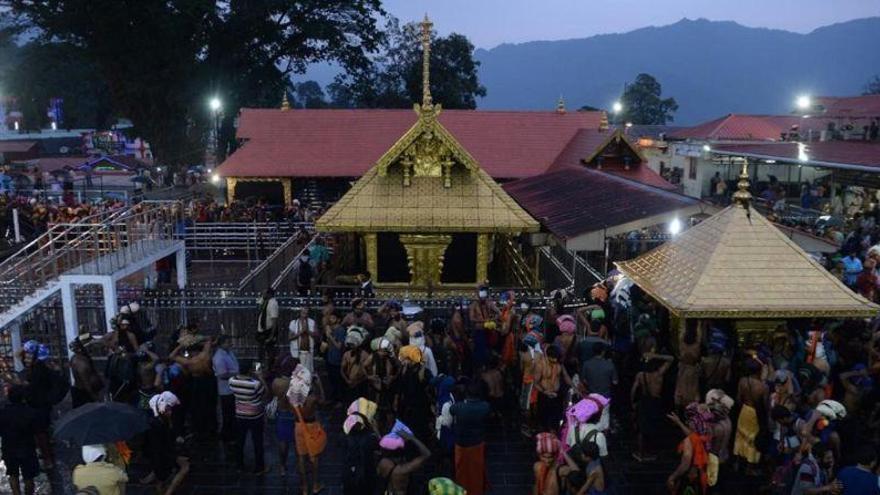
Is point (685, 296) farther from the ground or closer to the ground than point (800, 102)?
closer to the ground

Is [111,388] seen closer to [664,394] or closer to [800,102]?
[664,394]

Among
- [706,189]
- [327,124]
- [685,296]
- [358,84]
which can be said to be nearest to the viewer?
[685,296]

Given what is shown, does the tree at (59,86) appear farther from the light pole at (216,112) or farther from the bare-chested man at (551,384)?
the bare-chested man at (551,384)

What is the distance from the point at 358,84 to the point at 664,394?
43.2 metres

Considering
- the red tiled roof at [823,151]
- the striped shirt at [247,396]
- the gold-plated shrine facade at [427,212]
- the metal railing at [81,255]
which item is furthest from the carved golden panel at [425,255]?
the red tiled roof at [823,151]

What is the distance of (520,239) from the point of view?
21.2m

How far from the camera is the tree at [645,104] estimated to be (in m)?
94.7

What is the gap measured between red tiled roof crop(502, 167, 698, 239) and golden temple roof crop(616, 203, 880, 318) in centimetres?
338

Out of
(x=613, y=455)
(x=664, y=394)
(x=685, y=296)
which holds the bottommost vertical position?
(x=613, y=455)

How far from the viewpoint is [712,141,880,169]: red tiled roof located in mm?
26105

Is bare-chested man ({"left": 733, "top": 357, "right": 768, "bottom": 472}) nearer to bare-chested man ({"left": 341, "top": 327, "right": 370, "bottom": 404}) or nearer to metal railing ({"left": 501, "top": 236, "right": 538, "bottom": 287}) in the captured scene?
bare-chested man ({"left": 341, "top": 327, "right": 370, "bottom": 404})

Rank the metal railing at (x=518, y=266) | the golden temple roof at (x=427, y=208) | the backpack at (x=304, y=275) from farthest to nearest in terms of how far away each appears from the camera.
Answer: the metal railing at (x=518, y=266)
the backpack at (x=304, y=275)
the golden temple roof at (x=427, y=208)

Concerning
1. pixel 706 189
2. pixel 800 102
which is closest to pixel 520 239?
pixel 706 189

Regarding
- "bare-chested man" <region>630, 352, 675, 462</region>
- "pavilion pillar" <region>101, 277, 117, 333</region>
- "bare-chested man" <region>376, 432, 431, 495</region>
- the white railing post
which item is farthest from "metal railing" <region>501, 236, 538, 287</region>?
the white railing post
